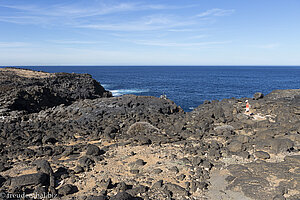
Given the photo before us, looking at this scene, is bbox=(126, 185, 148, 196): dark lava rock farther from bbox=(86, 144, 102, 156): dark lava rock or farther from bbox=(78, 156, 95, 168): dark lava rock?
bbox=(86, 144, 102, 156): dark lava rock

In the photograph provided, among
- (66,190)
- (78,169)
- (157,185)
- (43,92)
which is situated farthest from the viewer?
(43,92)

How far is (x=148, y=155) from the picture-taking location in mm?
12531

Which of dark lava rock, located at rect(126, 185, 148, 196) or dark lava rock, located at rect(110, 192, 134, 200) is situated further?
dark lava rock, located at rect(126, 185, 148, 196)

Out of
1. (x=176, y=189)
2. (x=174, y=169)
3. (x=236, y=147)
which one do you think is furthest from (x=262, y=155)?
(x=176, y=189)

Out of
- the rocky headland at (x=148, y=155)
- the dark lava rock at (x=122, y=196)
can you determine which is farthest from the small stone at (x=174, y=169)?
the dark lava rock at (x=122, y=196)

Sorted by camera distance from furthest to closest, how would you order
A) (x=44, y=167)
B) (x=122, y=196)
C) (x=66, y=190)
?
(x=44, y=167) < (x=66, y=190) < (x=122, y=196)

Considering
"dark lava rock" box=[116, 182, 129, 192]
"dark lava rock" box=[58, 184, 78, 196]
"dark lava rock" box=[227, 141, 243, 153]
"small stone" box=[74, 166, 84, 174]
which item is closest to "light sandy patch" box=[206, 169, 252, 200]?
"dark lava rock" box=[227, 141, 243, 153]

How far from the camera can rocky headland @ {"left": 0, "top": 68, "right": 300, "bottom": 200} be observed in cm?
877

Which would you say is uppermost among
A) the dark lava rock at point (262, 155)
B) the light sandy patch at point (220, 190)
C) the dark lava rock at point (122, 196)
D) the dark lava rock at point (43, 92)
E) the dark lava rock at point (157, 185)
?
the dark lava rock at point (43, 92)

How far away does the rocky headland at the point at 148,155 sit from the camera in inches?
345

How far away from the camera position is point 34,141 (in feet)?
47.9

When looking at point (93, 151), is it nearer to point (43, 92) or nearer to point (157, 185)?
point (157, 185)

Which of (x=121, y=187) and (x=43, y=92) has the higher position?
(x=43, y=92)

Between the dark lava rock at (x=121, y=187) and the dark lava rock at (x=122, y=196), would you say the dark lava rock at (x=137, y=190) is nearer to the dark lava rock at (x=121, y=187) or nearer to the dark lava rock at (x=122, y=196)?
the dark lava rock at (x=121, y=187)
